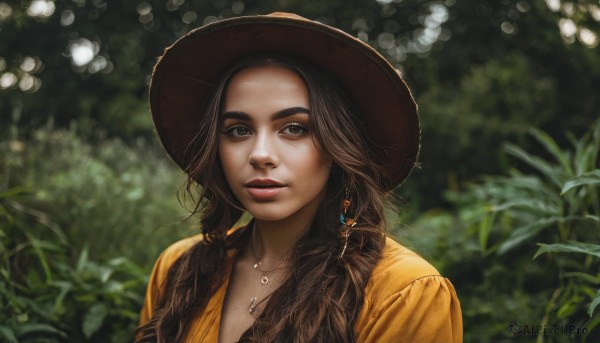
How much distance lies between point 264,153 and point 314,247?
0.42 meters

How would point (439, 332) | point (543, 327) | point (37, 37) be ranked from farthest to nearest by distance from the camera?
point (37, 37)
point (543, 327)
point (439, 332)

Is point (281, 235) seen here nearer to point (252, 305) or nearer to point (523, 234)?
point (252, 305)

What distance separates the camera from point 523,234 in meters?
2.67

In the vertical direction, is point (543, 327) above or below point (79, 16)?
below

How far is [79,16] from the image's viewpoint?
8.31 m

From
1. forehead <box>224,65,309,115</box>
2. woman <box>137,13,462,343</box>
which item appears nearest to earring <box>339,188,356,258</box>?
woman <box>137,13,462,343</box>

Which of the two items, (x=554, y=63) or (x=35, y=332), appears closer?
(x=35, y=332)

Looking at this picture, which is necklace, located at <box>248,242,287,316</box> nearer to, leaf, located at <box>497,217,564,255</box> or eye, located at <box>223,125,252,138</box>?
eye, located at <box>223,125,252,138</box>

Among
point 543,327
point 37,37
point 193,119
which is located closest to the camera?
point 193,119

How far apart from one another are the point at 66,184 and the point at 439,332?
122 inches

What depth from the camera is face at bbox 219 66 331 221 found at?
180 cm

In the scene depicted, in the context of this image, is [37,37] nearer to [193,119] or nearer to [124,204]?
[124,204]

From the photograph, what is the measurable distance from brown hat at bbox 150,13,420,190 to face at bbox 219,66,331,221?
12 centimetres

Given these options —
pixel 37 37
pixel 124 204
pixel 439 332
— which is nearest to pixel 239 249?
pixel 439 332
